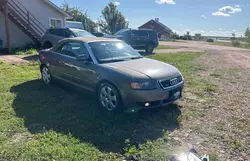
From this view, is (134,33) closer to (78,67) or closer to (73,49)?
(73,49)

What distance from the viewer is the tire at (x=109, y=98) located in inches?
176

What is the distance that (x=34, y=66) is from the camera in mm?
9789

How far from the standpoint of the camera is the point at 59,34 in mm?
13297

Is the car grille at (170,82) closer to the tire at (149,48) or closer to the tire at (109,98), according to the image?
the tire at (109,98)

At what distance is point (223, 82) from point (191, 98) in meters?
2.59

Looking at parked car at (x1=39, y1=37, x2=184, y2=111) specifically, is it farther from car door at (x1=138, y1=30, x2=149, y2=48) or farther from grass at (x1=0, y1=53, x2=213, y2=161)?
car door at (x1=138, y1=30, x2=149, y2=48)

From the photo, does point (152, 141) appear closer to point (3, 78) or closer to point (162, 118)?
point (162, 118)

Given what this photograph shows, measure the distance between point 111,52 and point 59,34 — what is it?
8995 mm

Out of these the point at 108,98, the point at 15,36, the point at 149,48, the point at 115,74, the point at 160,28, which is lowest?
the point at 108,98

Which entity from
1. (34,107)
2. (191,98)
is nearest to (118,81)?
(34,107)

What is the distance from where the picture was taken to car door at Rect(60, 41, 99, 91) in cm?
496

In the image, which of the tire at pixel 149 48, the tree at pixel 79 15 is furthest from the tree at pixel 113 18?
the tire at pixel 149 48

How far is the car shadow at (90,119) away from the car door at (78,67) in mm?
465

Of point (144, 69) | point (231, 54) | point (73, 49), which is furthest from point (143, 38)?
point (144, 69)
